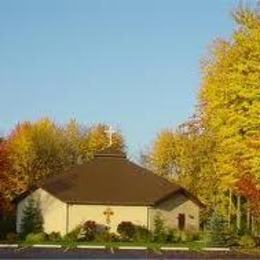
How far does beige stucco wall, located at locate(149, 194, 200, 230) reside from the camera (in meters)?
63.9

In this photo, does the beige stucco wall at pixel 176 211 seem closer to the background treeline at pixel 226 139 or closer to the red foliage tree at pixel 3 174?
the background treeline at pixel 226 139

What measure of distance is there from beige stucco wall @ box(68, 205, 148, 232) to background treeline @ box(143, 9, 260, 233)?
6.65 m

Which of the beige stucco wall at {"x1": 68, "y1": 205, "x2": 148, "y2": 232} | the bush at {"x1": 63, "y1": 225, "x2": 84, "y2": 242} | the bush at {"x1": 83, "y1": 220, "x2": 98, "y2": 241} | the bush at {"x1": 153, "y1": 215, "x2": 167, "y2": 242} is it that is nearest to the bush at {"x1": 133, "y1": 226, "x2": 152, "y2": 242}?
the bush at {"x1": 153, "y1": 215, "x2": 167, "y2": 242}

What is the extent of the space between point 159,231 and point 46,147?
34804mm

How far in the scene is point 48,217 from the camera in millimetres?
63906

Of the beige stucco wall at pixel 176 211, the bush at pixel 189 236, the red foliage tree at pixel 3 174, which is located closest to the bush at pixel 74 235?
the beige stucco wall at pixel 176 211

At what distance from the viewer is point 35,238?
190ft

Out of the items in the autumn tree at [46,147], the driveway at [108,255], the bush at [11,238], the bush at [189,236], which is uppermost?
the autumn tree at [46,147]

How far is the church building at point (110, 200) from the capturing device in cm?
6306

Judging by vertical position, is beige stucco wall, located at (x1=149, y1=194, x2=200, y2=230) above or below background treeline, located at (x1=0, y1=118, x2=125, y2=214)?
below

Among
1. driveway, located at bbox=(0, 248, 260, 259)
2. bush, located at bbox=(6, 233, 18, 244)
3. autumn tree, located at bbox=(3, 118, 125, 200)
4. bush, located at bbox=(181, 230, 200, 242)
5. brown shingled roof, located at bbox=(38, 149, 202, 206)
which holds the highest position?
autumn tree, located at bbox=(3, 118, 125, 200)

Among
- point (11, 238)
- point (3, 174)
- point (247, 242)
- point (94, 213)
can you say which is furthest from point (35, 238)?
point (247, 242)

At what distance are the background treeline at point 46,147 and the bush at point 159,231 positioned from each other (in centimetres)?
2267

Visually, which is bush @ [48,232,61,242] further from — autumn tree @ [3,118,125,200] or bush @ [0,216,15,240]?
autumn tree @ [3,118,125,200]
